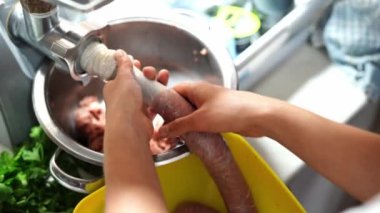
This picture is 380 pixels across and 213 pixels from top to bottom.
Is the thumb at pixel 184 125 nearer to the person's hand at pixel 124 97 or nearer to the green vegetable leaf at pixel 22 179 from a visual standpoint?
the person's hand at pixel 124 97

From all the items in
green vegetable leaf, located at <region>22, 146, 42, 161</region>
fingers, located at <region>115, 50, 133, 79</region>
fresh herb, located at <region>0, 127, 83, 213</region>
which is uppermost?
fingers, located at <region>115, 50, 133, 79</region>

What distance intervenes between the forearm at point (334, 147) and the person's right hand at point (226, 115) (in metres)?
0.02

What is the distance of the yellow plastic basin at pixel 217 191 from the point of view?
0.73 m

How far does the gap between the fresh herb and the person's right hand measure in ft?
0.66

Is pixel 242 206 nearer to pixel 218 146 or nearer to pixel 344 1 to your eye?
pixel 218 146

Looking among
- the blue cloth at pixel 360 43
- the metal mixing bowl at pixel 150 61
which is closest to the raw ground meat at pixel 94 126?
the metal mixing bowl at pixel 150 61

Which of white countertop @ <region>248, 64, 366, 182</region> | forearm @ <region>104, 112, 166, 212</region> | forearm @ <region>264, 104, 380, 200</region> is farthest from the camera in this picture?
white countertop @ <region>248, 64, 366, 182</region>

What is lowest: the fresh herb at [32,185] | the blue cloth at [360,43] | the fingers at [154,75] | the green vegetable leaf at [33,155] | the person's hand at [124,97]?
the fresh herb at [32,185]

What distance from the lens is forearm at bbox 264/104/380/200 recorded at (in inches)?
25.8

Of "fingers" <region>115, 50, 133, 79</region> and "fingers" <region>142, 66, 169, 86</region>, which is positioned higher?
"fingers" <region>115, 50, 133, 79</region>

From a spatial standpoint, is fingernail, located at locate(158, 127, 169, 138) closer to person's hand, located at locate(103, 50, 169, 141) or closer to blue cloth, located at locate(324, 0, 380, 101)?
person's hand, located at locate(103, 50, 169, 141)

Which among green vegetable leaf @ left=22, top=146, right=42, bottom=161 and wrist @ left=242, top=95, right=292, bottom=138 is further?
green vegetable leaf @ left=22, top=146, right=42, bottom=161

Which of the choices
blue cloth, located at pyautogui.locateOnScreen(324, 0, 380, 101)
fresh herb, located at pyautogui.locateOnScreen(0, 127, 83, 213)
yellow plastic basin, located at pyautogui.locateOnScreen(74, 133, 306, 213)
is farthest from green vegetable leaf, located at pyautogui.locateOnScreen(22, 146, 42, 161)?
blue cloth, located at pyautogui.locateOnScreen(324, 0, 380, 101)

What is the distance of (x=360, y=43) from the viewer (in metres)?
0.96
